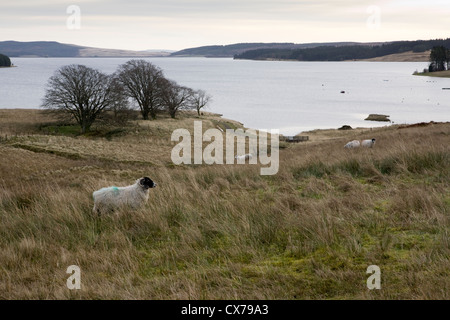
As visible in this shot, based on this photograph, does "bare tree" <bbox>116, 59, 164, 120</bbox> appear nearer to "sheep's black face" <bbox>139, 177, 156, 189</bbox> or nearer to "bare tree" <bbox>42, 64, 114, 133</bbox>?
"bare tree" <bbox>42, 64, 114, 133</bbox>

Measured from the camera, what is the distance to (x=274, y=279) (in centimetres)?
512

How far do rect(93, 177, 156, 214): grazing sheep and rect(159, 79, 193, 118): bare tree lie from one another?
7224 centimetres

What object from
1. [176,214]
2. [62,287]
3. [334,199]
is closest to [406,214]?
[334,199]

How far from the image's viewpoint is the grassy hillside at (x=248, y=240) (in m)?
4.91

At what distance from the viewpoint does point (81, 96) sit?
65.6m

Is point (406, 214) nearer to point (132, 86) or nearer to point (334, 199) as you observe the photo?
point (334, 199)

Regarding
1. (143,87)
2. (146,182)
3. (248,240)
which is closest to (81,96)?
(143,87)

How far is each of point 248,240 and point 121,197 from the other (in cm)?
340

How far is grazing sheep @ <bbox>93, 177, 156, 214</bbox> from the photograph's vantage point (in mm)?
8469

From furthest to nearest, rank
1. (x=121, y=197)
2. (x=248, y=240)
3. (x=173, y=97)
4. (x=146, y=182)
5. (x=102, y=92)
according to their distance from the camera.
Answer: (x=173, y=97) < (x=102, y=92) < (x=146, y=182) < (x=121, y=197) < (x=248, y=240)

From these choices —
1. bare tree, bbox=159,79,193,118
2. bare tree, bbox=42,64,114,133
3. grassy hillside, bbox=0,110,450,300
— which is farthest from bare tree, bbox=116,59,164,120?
grassy hillside, bbox=0,110,450,300

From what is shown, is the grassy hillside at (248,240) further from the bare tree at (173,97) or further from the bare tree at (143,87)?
the bare tree at (173,97)

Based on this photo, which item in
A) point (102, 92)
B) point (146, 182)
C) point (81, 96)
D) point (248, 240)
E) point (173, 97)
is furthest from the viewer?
point (173, 97)

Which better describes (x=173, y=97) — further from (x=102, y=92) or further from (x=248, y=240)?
(x=248, y=240)
